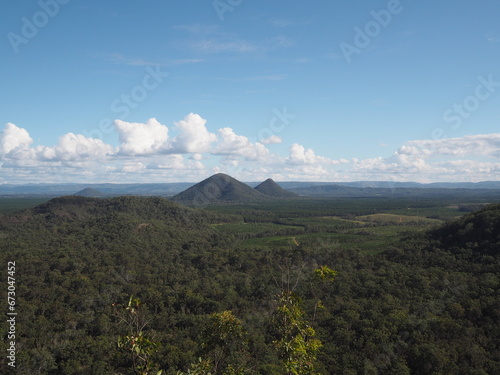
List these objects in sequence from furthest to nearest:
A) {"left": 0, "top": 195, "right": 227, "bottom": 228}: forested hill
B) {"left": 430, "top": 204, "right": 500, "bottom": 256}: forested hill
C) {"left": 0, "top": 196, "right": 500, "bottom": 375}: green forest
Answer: {"left": 0, "top": 195, "right": 227, "bottom": 228}: forested hill < {"left": 430, "top": 204, "right": 500, "bottom": 256}: forested hill < {"left": 0, "top": 196, "right": 500, "bottom": 375}: green forest

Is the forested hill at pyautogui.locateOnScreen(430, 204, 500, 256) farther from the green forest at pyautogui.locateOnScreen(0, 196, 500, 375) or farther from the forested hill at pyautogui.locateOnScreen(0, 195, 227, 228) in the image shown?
the forested hill at pyautogui.locateOnScreen(0, 195, 227, 228)

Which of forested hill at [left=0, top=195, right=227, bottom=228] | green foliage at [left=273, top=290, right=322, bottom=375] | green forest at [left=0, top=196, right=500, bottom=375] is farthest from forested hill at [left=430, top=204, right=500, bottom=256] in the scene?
forested hill at [left=0, top=195, right=227, bottom=228]

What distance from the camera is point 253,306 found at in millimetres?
69625

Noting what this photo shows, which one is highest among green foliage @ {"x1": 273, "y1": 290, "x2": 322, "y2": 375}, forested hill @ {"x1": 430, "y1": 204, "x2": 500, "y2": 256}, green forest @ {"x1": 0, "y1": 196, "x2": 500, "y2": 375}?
green foliage @ {"x1": 273, "y1": 290, "x2": 322, "y2": 375}

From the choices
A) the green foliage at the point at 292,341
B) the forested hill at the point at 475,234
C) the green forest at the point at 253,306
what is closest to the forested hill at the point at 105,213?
the green forest at the point at 253,306

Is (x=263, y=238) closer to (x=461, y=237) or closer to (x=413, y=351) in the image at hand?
(x=461, y=237)

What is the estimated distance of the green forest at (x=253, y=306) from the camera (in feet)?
46.3

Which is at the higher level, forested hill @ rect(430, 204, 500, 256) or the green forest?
forested hill @ rect(430, 204, 500, 256)

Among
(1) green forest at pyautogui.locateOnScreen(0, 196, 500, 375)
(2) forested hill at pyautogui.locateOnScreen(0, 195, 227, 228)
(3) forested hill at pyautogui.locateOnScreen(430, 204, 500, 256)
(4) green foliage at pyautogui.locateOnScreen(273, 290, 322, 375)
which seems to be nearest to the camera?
(4) green foliage at pyautogui.locateOnScreen(273, 290, 322, 375)

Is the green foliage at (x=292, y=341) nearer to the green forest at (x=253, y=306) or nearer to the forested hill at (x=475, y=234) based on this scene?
the green forest at (x=253, y=306)

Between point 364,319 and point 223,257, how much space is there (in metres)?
56.7

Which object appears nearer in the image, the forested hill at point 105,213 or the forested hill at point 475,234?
the forested hill at point 475,234

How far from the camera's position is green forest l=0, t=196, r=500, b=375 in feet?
46.3

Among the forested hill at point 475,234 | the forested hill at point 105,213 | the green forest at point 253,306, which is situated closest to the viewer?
the green forest at point 253,306
